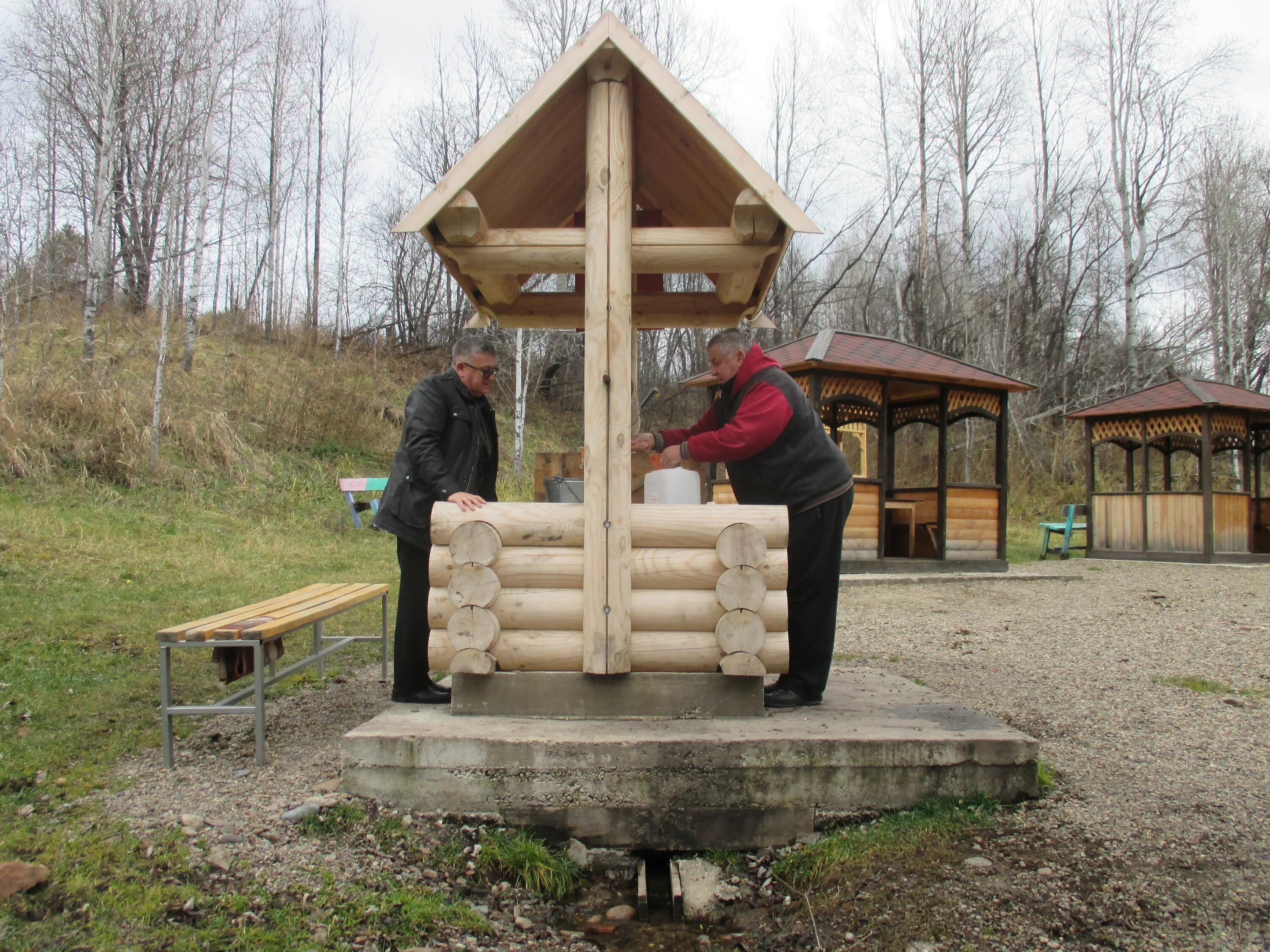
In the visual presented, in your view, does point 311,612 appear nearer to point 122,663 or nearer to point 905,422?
point 122,663

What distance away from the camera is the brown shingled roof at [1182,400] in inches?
560

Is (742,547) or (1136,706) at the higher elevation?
(742,547)

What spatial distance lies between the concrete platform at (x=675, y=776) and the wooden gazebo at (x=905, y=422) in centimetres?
825

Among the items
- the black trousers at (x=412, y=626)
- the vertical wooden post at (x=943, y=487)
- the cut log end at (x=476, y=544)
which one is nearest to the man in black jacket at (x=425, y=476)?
the black trousers at (x=412, y=626)

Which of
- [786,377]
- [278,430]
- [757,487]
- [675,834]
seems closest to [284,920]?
[675,834]

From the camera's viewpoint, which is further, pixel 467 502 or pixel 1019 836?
pixel 467 502

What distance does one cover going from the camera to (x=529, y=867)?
323 centimetres

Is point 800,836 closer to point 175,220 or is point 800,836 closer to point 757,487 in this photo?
point 757,487

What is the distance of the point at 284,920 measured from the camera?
8.79ft

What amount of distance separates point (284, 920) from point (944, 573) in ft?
35.7

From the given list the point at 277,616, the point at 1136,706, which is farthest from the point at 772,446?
the point at 1136,706

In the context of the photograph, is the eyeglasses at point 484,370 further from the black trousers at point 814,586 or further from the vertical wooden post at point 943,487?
the vertical wooden post at point 943,487

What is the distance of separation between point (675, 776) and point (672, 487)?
1365 millimetres

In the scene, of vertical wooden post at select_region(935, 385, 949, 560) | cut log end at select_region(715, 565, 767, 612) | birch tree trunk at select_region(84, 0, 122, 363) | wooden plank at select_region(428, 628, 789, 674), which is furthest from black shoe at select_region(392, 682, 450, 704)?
birch tree trunk at select_region(84, 0, 122, 363)
